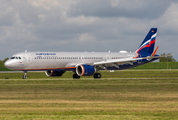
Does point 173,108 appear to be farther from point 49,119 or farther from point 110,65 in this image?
point 110,65

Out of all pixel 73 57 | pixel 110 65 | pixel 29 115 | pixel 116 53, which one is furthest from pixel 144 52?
pixel 29 115

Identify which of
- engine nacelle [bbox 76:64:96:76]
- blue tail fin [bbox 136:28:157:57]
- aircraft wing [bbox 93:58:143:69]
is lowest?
engine nacelle [bbox 76:64:96:76]

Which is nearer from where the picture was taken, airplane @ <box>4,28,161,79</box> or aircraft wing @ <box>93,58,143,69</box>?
airplane @ <box>4,28,161,79</box>

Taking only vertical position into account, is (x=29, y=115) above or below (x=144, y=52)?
below

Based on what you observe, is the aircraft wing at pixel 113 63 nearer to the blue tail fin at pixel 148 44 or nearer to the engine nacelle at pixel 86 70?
the engine nacelle at pixel 86 70

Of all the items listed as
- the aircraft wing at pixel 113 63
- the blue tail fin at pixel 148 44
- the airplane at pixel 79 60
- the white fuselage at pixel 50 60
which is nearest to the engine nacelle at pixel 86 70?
the airplane at pixel 79 60

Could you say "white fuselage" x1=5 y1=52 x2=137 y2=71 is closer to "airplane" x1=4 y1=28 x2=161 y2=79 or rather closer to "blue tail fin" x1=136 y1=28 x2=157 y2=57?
"airplane" x1=4 y1=28 x2=161 y2=79

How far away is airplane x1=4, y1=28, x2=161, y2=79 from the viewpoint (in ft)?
172

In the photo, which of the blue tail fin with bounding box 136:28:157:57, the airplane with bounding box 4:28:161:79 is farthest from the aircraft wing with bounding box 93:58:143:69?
the blue tail fin with bounding box 136:28:157:57

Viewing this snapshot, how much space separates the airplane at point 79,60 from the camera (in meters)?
52.4

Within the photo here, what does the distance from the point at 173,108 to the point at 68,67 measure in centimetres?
3853

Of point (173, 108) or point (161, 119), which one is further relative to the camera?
point (173, 108)

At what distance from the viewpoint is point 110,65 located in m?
59.0

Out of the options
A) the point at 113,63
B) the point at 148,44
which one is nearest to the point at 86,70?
the point at 113,63
